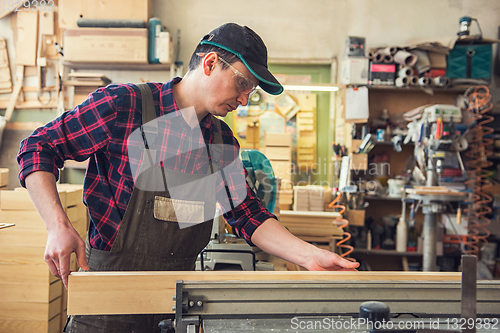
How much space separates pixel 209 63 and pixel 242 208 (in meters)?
0.55

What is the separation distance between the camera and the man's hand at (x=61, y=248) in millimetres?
893

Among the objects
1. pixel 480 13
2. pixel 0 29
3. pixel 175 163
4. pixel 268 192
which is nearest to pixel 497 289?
pixel 175 163

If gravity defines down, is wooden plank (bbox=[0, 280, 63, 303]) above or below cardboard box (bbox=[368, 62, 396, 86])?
below

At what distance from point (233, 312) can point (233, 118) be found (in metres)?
3.67

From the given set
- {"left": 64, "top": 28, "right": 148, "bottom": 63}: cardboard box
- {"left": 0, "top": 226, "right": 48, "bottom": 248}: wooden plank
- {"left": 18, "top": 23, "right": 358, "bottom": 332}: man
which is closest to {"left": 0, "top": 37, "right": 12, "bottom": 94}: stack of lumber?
{"left": 64, "top": 28, "right": 148, "bottom": 63}: cardboard box

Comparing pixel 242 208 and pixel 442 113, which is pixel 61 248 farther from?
pixel 442 113

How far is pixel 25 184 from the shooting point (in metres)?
1.00

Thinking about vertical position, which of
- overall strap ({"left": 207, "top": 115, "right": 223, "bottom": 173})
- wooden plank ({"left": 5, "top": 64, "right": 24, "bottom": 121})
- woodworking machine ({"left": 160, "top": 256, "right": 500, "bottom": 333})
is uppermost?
wooden plank ({"left": 5, "top": 64, "right": 24, "bottom": 121})

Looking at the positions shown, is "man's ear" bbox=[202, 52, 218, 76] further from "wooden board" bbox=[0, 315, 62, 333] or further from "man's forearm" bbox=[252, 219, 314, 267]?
"wooden board" bbox=[0, 315, 62, 333]

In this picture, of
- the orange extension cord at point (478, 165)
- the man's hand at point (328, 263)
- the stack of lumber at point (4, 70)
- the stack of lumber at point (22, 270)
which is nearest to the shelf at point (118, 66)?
the stack of lumber at point (4, 70)

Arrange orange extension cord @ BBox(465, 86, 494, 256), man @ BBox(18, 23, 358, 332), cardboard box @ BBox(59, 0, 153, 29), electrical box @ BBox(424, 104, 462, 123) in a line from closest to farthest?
man @ BBox(18, 23, 358, 332) < electrical box @ BBox(424, 104, 462, 123) < cardboard box @ BBox(59, 0, 153, 29) < orange extension cord @ BBox(465, 86, 494, 256)

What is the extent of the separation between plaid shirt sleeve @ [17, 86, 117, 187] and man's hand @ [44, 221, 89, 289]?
194 millimetres

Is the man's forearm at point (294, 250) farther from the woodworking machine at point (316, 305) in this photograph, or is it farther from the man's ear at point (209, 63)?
the man's ear at point (209, 63)

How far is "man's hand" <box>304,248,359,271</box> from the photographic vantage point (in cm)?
115
